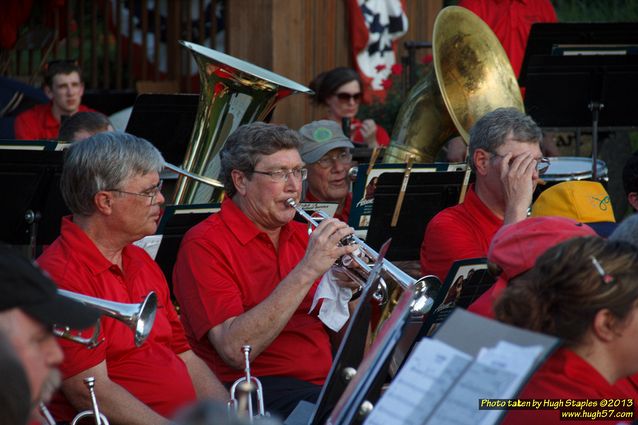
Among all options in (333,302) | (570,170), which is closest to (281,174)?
(333,302)

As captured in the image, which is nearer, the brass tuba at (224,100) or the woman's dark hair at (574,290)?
the woman's dark hair at (574,290)

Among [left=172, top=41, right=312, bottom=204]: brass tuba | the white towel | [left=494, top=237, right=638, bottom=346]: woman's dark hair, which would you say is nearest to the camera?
[left=494, top=237, right=638, bottom=346]: woman's dark hair

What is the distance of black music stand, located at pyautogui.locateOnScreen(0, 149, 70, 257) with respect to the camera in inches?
174

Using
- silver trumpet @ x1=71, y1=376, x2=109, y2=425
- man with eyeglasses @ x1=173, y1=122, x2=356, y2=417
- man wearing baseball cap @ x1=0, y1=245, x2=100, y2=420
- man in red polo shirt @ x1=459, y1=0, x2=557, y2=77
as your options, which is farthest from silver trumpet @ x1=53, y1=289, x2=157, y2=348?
man in red polo shirt @ x1=459, y1=0, x2=557, y2=77

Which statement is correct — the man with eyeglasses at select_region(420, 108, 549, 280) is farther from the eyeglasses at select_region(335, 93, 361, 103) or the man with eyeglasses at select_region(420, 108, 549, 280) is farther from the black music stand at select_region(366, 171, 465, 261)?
the eyeglasses at select_region(335, 93, 361, 103)

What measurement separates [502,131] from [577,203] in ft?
1.44

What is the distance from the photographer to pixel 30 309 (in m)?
1.76

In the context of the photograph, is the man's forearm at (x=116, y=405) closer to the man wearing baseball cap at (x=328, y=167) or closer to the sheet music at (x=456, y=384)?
the sheet music at (x=456, y=384)

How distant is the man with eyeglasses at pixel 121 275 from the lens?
125 inches

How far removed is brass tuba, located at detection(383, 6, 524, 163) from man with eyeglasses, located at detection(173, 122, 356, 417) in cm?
169

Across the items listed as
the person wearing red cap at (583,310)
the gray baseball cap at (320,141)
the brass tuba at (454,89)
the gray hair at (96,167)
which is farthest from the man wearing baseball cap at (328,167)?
the person wearing red cap at (583,310)

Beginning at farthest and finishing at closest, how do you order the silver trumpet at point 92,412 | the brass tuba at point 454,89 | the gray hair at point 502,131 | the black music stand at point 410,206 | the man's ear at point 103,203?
the brass tuba at point 454,89, the black music stand at point 410,206, the gray hair at point 502,131, the man's ear at point 103,203, the silver trumpet at point 92,412

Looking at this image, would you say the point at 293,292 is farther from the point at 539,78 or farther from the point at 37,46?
the point at 37,46

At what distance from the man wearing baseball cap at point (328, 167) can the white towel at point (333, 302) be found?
5.12 ft
